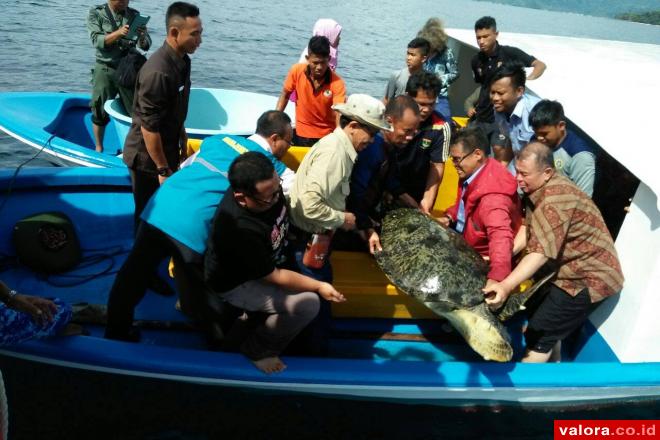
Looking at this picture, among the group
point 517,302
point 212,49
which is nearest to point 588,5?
point 212,49

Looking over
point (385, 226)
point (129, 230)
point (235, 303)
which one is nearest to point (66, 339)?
point (235, 303)

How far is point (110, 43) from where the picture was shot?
220 inches

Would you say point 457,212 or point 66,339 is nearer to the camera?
point 66,339

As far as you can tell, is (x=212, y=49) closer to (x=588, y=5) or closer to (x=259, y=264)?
(x=259, y=264)

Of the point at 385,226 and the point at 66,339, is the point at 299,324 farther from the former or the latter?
the point at 66,339

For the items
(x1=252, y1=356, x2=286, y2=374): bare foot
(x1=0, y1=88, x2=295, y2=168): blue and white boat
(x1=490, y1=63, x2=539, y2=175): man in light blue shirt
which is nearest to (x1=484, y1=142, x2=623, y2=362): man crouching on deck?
(x1=490, y1=63, x2=539, y2=175): man in light blue shirt

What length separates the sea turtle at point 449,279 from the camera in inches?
119

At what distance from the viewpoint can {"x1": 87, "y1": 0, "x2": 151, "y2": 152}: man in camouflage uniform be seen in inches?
221

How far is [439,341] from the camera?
359 cm

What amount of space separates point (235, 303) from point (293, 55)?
16928 mm

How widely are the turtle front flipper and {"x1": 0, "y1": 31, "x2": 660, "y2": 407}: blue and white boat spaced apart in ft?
0.58

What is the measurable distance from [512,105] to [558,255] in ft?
4.43

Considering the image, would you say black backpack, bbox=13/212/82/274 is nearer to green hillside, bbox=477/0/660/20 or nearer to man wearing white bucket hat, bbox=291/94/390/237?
man wearing white bucket hat, bbox=291/94/390/237

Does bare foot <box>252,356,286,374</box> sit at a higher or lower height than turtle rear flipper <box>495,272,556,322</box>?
lower
